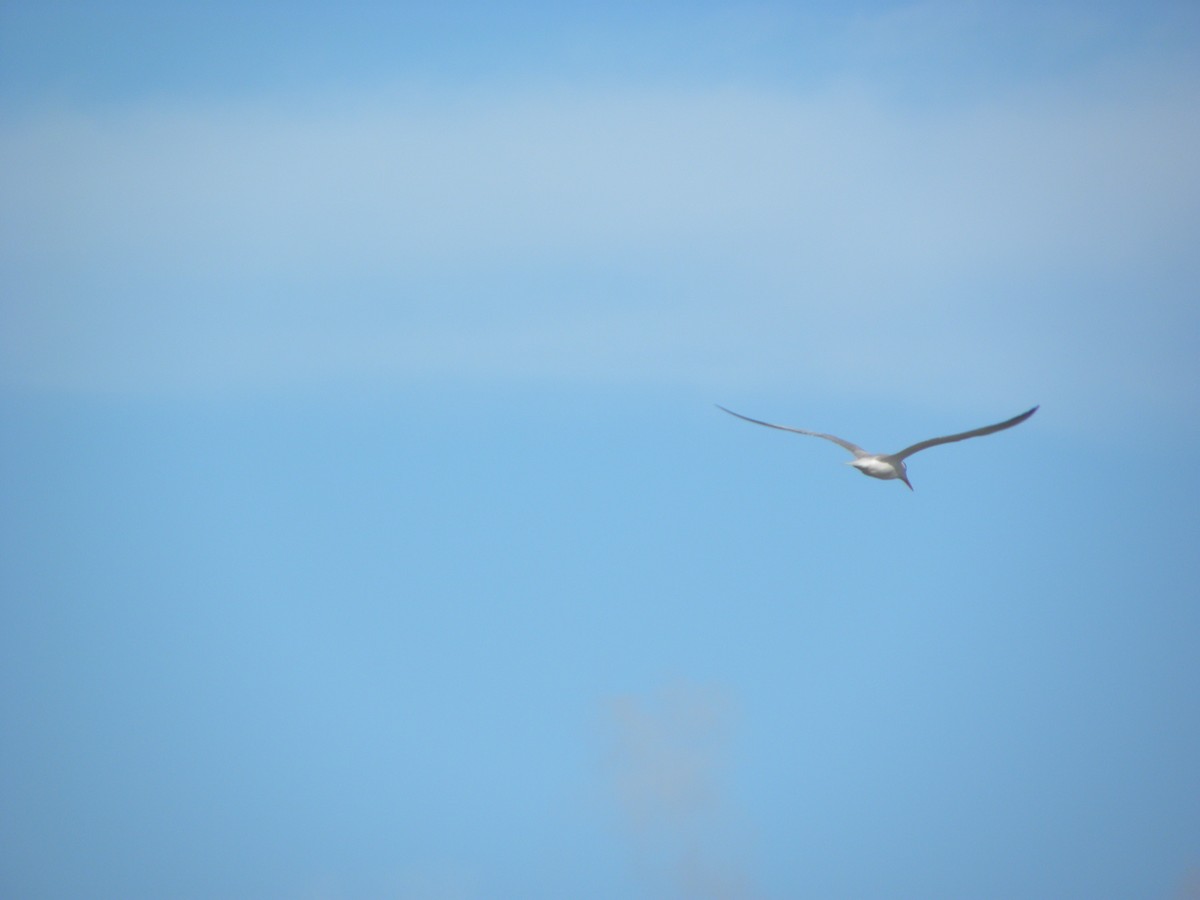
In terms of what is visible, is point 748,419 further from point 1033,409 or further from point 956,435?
point 1033,409

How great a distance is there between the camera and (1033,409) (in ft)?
90.8

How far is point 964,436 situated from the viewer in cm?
3056

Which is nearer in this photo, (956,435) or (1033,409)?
(1033,409)

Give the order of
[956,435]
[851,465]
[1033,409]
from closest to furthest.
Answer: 1. [1033,409]
2. [956,435]
3. [851,465]

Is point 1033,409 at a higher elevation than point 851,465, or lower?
higher

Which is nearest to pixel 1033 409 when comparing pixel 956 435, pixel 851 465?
pixel 956 435

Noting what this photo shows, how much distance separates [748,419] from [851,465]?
8.10 feet

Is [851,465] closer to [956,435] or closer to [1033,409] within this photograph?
[956,435]

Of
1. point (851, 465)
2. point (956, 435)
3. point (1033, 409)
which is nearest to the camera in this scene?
point (1033, 409)

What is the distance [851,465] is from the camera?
110ft

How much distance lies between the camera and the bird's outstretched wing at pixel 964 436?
28708 mm

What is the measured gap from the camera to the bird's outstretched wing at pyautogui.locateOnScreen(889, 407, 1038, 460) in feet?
94.2

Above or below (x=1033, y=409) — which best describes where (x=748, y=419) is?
below

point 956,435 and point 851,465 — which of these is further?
point 851,465
